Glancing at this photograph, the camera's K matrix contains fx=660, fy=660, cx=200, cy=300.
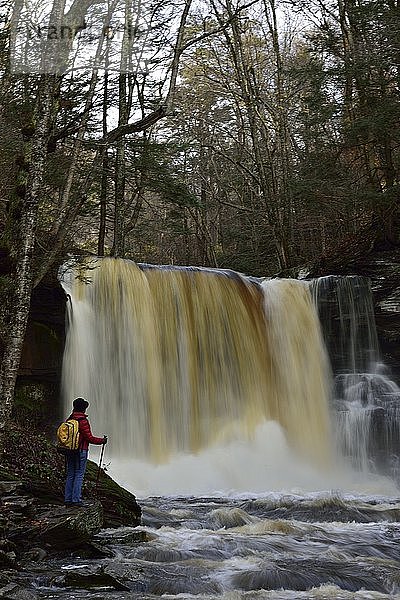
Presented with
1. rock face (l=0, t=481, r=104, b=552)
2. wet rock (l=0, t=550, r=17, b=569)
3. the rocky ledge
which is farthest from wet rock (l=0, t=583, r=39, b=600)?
rock face (l=0, t=481, r=104, b=552)

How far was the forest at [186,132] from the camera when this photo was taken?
10.2 m

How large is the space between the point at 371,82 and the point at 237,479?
31.1ft

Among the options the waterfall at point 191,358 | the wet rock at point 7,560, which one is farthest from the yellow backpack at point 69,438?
the waterfall at point 191,358

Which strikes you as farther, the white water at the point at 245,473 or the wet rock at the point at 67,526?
the white water at the point at 245,473

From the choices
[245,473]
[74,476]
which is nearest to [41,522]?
[74,476]

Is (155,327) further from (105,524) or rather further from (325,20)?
(325,20)

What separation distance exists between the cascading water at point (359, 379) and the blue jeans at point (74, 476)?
795 centimetres

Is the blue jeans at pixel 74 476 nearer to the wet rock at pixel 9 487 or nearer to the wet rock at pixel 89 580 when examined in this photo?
the wet rock at pixel 9 487

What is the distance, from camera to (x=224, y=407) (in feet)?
47.9

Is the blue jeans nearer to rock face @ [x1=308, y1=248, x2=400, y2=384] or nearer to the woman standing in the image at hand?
the woman standing

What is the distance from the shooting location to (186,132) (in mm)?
24797

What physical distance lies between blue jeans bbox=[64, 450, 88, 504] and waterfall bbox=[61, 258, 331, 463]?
17.6ft

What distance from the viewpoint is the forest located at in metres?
10.2

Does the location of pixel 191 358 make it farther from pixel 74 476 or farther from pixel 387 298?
pixel 74 476
